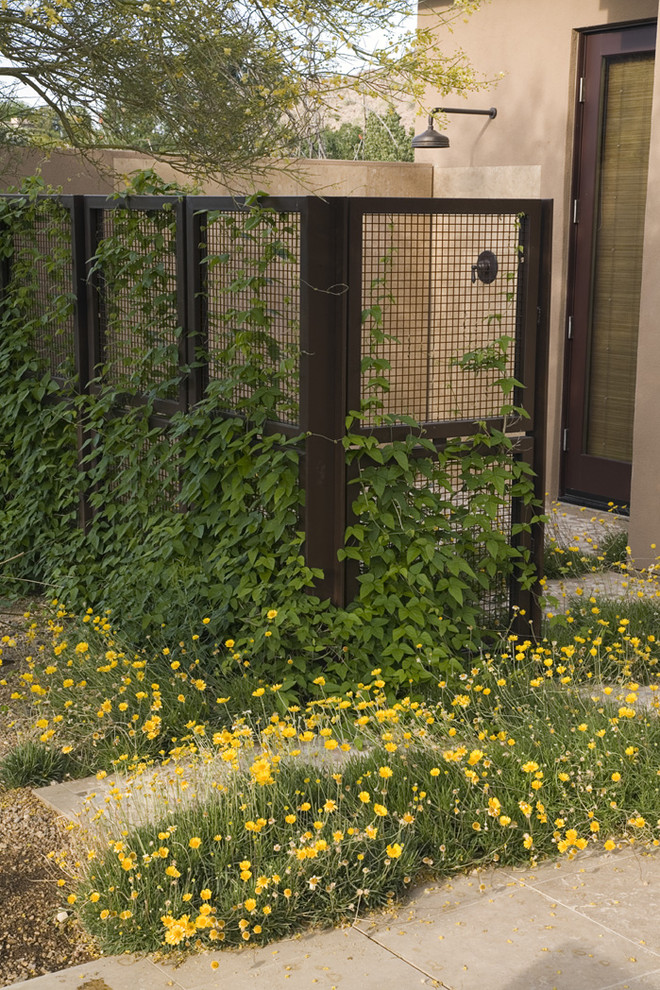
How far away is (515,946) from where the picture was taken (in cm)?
279

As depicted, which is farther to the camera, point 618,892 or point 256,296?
point 256,296

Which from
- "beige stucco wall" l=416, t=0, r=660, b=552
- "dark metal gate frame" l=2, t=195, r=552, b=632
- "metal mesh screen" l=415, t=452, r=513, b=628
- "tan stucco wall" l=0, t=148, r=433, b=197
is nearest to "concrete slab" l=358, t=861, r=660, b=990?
"dark metal gate frame" l=2, t=195, r=552, b=632

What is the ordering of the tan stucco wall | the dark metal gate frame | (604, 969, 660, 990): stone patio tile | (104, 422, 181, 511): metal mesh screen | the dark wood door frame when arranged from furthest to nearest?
the tan stucco wall, the dark wood door frame, (104, 422, 181, 511): metal mesh screen, the dark metal gate frame, (604, 969, 660, 990): stone patio tile

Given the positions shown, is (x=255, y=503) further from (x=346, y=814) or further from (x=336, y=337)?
(x=346, y=814)

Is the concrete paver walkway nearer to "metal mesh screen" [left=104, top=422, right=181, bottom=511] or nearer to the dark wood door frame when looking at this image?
"metal mesh screen" [left=104, top=422, right=181, bottom=511]

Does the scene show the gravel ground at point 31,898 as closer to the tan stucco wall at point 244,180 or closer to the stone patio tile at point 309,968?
the stone patio tile at point 309,968

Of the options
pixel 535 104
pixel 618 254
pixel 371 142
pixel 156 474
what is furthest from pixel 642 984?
pixel 371 142

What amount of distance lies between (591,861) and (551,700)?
2.76 feet

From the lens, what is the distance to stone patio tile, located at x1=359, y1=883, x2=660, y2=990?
2.64 m

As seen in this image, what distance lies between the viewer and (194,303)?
4.89m

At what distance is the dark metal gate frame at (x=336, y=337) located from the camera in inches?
167

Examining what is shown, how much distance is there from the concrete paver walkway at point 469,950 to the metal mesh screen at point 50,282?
12.4 ft

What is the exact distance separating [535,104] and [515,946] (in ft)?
22.2

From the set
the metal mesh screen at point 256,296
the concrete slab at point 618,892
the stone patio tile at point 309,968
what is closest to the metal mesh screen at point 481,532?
the metal mesh screen at point 256,296
